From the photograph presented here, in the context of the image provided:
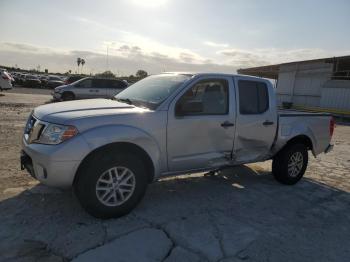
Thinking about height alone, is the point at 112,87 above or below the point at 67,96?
above

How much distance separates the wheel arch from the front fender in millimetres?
37

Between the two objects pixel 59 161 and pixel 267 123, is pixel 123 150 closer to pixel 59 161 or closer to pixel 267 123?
pixel 59 161

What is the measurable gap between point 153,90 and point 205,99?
0.76 metres

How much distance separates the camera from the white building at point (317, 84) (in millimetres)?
24156

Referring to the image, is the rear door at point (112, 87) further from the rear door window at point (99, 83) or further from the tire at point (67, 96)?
the tire at point (67, 96)

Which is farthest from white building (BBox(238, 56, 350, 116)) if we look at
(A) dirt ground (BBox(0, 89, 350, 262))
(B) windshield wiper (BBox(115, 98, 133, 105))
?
(B) windshield wiper (BBox(115, 98, 133, 105))

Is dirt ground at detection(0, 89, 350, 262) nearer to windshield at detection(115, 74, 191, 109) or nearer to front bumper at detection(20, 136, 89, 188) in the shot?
front bumper at detection(20, 136, 89, 188)

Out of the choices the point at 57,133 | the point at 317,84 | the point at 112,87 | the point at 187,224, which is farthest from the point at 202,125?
the point at 317,84

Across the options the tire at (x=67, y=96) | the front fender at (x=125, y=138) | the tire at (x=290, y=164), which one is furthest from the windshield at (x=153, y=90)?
→ the tire at (x=67, y=96)

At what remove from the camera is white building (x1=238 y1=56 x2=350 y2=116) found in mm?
24156

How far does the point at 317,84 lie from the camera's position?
27000mm

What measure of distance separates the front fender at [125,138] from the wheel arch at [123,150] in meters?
0.04

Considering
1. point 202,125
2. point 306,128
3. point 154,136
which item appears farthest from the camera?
point 306,128

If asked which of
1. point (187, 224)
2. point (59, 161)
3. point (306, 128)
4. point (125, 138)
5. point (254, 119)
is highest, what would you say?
point (254, 119)
